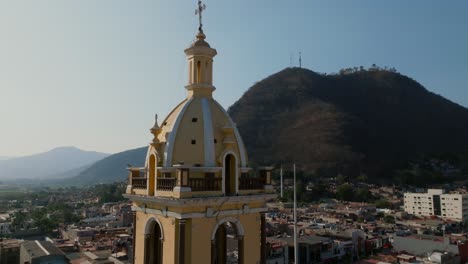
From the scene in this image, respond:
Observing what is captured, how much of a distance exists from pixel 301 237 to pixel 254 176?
54.1 metres

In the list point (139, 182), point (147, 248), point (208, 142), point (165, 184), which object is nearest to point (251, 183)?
point (208, 142)

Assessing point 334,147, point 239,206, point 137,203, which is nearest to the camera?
point 239,206

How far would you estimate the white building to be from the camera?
93.9 m

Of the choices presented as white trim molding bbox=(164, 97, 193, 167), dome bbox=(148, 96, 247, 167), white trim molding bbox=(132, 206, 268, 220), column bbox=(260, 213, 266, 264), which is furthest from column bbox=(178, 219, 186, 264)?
column bbox=(260, 213, 266, 264)

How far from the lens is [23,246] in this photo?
2133 inches

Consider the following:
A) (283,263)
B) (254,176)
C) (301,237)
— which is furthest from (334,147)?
(254,176)

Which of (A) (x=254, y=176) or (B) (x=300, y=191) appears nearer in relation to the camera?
(A) (x=254, y=176)

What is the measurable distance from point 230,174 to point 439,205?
348 ft

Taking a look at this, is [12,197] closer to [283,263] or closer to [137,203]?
[283,263]

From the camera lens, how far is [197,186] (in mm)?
9867

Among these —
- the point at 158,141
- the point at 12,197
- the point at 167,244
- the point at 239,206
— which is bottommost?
the point at 12,197

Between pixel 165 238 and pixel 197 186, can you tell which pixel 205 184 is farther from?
pixel 165 238

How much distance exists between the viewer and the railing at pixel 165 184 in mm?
9877

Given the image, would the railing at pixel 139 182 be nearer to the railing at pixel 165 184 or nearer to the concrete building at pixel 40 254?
the railing at pixel 165 184
